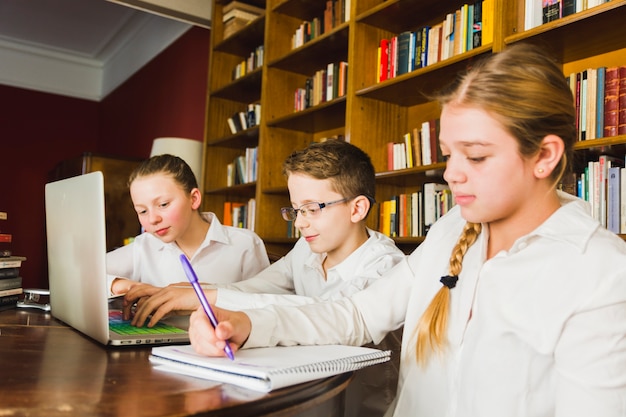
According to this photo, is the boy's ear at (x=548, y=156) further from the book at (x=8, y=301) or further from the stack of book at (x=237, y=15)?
the stack of book at (x=237, y=15)

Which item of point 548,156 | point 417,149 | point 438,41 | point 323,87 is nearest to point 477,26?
point 438,41

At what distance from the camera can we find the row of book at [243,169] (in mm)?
3941

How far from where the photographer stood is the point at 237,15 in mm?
4168

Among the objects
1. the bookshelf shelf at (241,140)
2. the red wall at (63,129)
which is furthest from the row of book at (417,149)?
the red wall at (63,129)

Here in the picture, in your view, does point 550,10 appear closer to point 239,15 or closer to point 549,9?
point 549,9

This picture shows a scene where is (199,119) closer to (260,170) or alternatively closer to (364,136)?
→ (260,170)

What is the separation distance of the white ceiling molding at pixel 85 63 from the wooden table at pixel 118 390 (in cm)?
489

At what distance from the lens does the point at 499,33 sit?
2.27 meters

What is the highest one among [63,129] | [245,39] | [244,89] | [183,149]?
[245,39]

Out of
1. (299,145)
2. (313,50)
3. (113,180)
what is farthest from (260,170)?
(113,180)

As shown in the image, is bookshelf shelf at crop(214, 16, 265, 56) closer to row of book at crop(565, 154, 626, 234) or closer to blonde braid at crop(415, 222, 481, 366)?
row of book at crop(565, 154, 626, 234)

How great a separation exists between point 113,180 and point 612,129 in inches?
123

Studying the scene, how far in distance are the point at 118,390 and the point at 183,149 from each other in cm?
361

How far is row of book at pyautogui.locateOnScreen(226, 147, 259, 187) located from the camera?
394 centimetres
